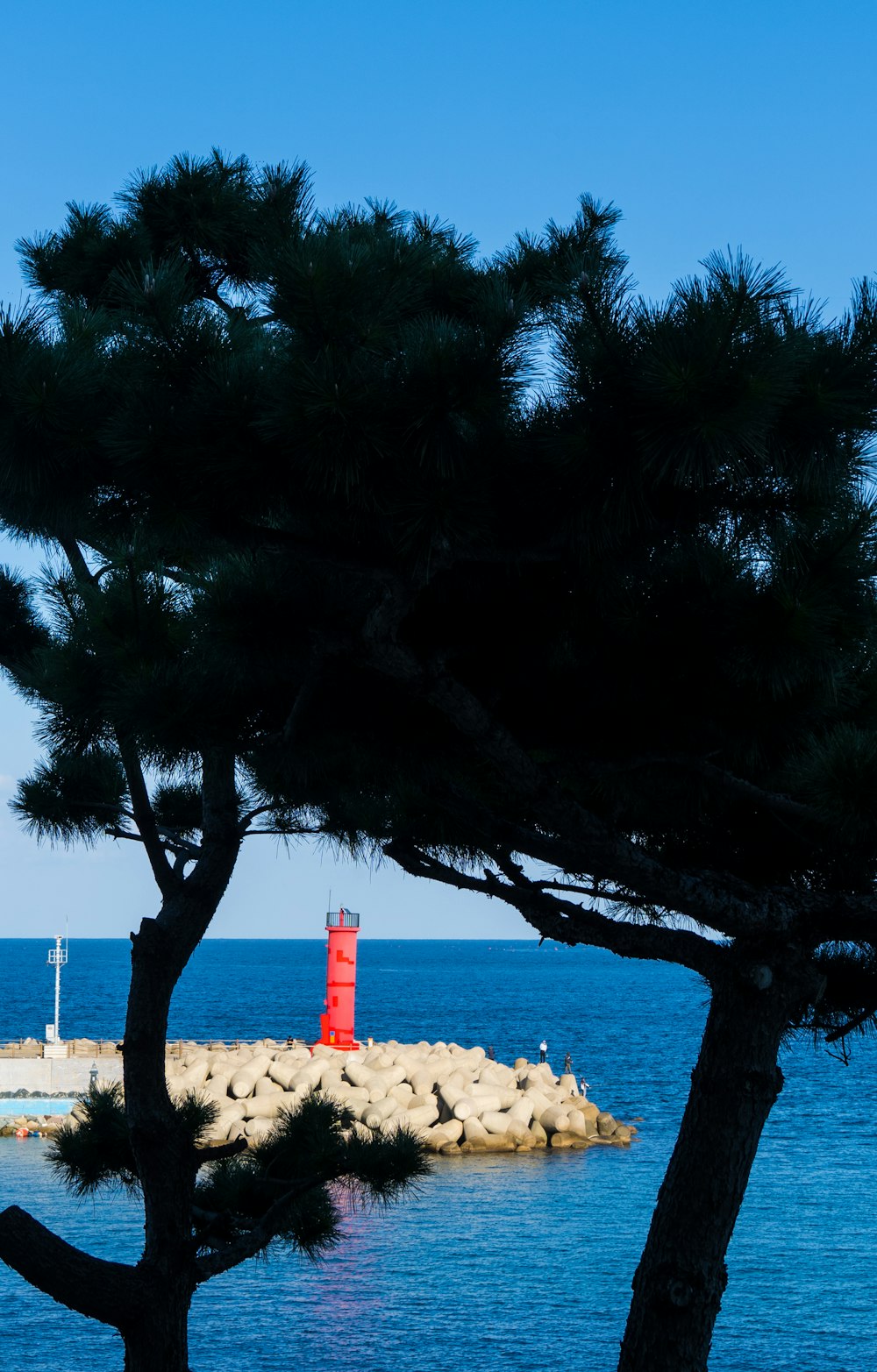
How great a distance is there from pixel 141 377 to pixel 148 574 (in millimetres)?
966

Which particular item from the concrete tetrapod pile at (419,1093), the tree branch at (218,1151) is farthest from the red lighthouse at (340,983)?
the tree branch at (218,1151)

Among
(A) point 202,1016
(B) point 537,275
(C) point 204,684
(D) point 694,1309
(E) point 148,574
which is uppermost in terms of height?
(B) point 537,275

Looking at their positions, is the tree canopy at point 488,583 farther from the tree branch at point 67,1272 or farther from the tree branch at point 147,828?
the tree branch at point 67,1272

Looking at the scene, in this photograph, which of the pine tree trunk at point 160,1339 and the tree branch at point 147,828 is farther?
the tree branch at point 147,828

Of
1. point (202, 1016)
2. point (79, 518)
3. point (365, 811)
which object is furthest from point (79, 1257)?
point (202, 1016)

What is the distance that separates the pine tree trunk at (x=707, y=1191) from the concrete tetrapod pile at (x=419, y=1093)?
21.3m

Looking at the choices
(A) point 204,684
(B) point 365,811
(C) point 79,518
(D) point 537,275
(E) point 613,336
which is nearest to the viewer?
(E) point 613,336

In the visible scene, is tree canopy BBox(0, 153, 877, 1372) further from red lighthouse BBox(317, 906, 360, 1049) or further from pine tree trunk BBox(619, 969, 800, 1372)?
red lighthouse BBox(317, 906, 360, 1049)

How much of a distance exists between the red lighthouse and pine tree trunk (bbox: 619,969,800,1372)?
31.2 meters

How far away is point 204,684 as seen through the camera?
451 cm

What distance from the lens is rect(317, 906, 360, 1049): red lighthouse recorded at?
119 feet

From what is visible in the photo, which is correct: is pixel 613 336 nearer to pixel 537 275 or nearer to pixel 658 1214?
pixel 537 275

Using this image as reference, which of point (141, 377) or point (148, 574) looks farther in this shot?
point (148, 574)

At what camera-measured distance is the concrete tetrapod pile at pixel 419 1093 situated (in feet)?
90.7
